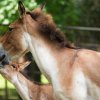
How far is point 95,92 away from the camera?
6914 mm

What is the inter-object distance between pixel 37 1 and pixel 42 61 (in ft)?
16.7

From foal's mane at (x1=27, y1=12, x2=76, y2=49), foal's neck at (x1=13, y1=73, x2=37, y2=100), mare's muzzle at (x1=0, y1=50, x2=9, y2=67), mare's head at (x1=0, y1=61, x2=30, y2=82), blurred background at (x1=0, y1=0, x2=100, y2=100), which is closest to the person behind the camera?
foal's mane at (x1=27, y1=12, x2=76, y2=49)

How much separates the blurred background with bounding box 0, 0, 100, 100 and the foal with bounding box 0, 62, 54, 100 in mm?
1485

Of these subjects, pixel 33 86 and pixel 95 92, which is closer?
pixel 95 92

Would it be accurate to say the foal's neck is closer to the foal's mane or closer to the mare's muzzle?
the mare's muzzle

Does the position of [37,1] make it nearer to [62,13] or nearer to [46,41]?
[62,13]

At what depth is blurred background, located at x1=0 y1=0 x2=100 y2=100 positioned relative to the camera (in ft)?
37.3

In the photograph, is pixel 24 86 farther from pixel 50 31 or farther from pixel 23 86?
pixel 50 31

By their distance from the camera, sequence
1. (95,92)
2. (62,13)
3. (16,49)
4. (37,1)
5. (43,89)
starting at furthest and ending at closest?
1. (62,13)
2. (37,1)
3. (43,89)
4. (16,49)
5. (95,92)

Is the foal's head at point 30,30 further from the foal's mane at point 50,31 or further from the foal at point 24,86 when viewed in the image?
the foal at point 24,86

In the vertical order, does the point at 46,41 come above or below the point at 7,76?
above

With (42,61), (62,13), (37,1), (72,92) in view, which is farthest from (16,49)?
(62,13)

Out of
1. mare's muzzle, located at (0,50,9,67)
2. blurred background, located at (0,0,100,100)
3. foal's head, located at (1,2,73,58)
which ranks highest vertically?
foal's head, located at (1,2,73,58)

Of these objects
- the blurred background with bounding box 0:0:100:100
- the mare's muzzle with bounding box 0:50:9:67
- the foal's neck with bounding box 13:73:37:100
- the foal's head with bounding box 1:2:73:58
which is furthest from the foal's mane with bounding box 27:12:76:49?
the blurred background with bounding box 0:0:100:100
